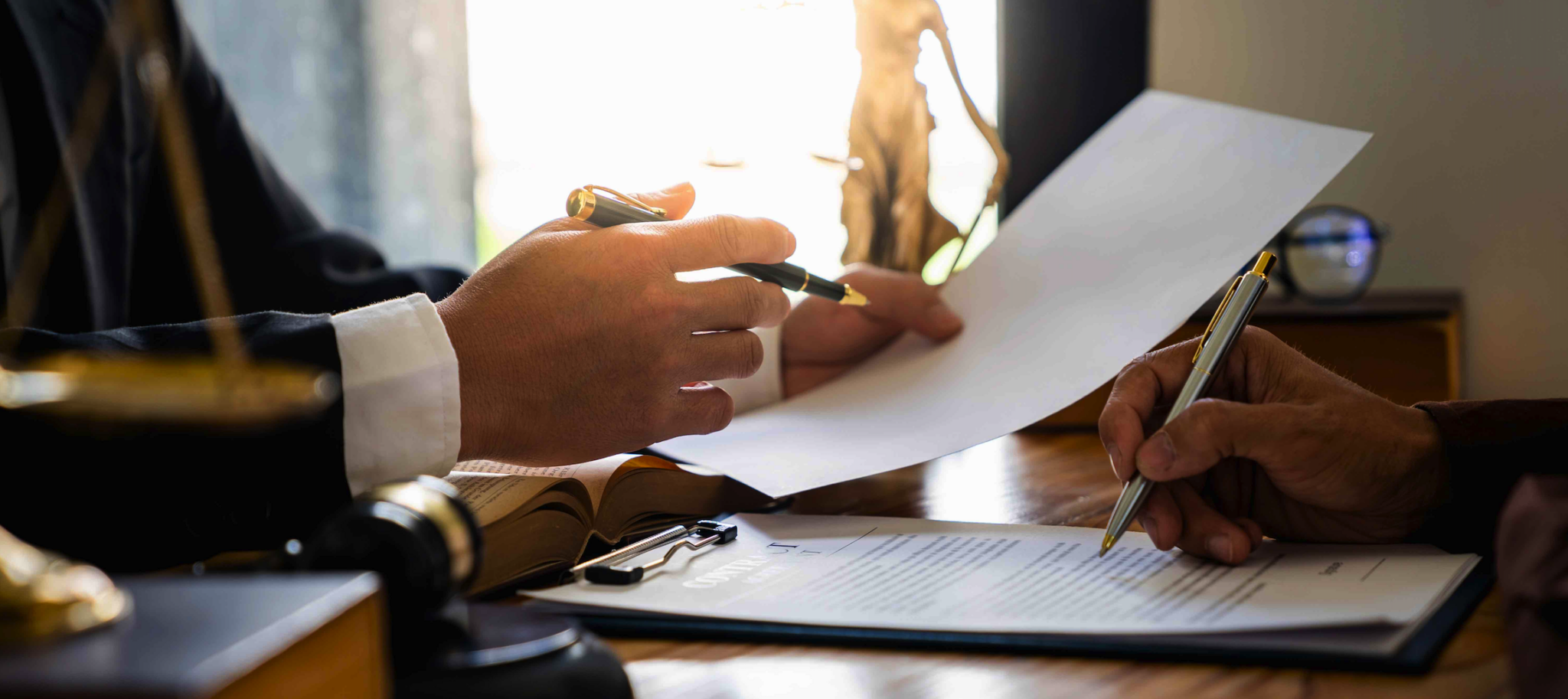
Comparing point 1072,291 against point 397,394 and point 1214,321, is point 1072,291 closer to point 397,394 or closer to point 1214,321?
point 1214,321

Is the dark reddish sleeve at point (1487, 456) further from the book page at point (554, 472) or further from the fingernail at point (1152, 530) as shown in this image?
the book page at point (554, 472)

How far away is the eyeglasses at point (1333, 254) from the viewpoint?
4.04ft

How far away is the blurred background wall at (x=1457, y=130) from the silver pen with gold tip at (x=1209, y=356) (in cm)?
106

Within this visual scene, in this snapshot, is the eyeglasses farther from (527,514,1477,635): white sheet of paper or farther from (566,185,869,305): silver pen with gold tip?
(527,514,1477,635): white sheet of paper

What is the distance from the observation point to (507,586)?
504mm

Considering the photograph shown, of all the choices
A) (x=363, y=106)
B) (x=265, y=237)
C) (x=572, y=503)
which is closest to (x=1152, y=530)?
(x=572, y=503)

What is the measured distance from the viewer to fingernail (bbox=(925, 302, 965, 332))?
0.89m

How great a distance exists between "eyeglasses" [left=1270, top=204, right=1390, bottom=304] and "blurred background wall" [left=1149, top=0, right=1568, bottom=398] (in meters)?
0.26

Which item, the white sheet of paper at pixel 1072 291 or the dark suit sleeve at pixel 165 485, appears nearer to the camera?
the dark suit sleeve at pixel 165 485

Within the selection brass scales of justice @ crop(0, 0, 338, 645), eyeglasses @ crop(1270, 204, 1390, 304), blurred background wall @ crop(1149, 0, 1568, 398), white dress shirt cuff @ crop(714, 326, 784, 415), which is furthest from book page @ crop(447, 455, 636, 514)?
blurred background wall @ crop(1149, 0, 1568, 398)

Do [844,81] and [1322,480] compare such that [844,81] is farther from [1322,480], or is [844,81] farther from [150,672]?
[150,672]

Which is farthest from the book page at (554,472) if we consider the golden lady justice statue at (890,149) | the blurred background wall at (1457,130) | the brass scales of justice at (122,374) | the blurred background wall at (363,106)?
the blurred background wall at (363,106)

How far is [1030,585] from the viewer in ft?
1.56
